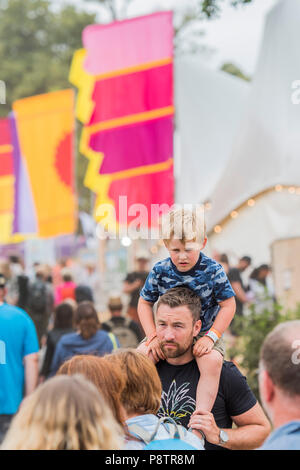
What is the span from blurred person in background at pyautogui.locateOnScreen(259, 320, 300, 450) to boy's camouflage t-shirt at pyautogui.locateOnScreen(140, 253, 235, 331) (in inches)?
29.2

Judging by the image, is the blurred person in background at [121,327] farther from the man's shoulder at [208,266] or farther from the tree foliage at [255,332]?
the man's shoulder at [208,266]

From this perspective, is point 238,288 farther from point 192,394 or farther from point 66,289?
point 192,394

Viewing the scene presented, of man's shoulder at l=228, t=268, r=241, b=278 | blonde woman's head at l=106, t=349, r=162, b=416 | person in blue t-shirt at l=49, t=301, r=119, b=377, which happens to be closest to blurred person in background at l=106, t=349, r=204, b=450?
blonde woman's head at l=106, t=349, r=162, b=416

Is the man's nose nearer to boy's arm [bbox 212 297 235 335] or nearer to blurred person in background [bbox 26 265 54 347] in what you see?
boy's arm [bbox 212 297 235 335]

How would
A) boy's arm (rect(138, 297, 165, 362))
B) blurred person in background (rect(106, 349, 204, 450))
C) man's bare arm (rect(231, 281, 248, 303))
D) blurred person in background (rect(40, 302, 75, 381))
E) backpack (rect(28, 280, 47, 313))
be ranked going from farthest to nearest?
1. backpack (rect(28, 280, 47, 313))
2. man's bare arm (rect(231, 281, 248, 303))
3. blurred person in background (rect(40, 302, 75, 381))
4. boy's arm (rect(138, 297, 165, 362))
5. blurred person in background (rect(106, 349, 204, 450))

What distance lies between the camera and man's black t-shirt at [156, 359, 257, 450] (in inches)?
109

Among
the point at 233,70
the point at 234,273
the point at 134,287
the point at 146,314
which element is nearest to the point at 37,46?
the point at 233,70

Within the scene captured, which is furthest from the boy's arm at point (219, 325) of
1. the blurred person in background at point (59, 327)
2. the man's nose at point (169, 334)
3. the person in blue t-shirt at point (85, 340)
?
the blurred person in background at point (59, 327)

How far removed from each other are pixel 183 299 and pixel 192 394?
1.31 feet

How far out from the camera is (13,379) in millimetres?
4762

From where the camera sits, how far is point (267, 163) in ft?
33.1

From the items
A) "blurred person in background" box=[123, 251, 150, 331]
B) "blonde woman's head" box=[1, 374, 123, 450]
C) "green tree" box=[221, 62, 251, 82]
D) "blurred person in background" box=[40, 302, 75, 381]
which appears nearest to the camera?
"blonde woman's head" box=[1, 374, 123, 450]
